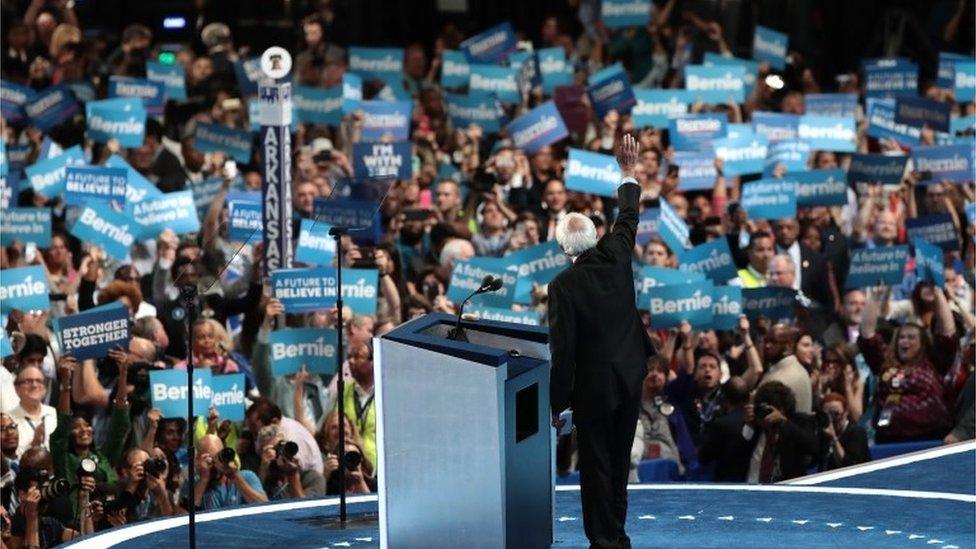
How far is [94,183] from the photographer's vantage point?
15070 mm

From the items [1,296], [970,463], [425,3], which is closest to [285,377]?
[1,296]

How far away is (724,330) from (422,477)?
16.4 ft

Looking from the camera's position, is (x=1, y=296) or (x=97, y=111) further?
(x=97, y=111)

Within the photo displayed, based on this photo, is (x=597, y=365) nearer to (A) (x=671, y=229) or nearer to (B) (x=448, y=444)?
(B) (x=448, y=444)

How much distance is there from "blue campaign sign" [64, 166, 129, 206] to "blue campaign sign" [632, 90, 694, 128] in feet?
14.7

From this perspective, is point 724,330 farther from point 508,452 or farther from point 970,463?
point 508,452

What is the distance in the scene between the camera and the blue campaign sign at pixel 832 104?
1842 centimetres

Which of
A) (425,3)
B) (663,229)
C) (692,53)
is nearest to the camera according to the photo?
(663,229)

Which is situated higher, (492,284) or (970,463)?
(492,284)

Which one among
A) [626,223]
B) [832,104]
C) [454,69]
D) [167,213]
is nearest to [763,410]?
[626,223]

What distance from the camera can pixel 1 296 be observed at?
13219mm

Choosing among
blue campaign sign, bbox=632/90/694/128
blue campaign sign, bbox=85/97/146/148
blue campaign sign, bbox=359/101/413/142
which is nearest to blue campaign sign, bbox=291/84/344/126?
blue campaign sign, bbox=359/101/413/142

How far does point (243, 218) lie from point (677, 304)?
8.80 feet

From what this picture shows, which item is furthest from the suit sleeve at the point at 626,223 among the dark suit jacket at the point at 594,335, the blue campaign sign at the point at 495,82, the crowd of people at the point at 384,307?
the blue campaign sign at the point at 495,82
